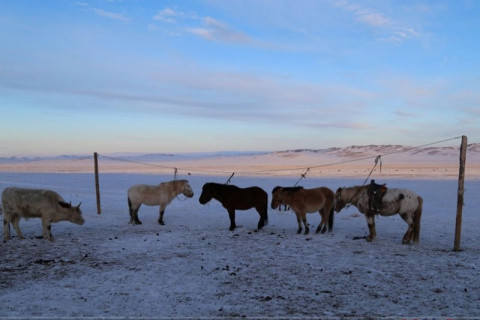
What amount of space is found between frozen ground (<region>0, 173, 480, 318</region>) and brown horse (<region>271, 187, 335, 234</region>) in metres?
0.58

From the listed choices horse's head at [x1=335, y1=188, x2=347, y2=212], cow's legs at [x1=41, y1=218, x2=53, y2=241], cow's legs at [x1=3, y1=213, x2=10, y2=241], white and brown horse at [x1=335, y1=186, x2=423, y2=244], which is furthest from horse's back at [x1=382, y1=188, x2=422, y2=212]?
cow's legs at [x1=3, y1=213, x2=10, y2=241]

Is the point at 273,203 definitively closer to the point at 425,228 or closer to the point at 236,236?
the point at 236,236

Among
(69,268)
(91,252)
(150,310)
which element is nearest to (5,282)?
(69,268)

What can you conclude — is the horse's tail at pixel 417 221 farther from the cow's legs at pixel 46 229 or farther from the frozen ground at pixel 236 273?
the cow's legs at pixel 46 229

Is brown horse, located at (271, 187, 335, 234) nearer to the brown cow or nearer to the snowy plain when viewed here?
the snowy plain

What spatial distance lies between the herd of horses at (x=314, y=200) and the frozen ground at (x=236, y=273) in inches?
23.7

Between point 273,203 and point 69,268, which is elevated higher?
point 273,203

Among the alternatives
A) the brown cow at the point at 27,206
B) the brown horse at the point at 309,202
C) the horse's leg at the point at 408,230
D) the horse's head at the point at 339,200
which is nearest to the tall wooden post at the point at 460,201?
the horse's leg at the point at 408,230

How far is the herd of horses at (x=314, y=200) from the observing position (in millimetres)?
11008

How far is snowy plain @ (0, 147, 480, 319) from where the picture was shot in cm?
605

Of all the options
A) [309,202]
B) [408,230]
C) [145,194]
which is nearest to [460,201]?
[408,230]

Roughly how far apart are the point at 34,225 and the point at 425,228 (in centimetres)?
1345

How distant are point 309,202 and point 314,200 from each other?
17 centimetres

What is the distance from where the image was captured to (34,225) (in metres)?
13.5
